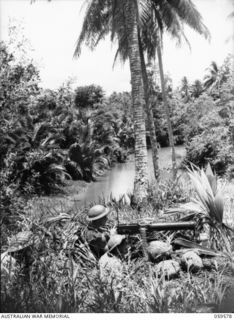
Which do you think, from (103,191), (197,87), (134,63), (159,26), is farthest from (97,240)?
(159,26)

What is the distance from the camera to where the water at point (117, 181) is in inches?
216

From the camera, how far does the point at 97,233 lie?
136 inches

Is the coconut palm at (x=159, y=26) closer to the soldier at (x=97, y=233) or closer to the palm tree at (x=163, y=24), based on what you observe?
the palm tree at (x=163, y=24)

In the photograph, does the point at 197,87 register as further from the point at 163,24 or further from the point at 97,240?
the point at 97,240

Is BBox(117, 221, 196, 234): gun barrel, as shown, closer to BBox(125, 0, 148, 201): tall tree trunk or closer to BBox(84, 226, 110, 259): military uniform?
BBox(84, 226, 110, 259): military uniform

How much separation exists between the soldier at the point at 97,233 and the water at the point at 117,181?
150cm

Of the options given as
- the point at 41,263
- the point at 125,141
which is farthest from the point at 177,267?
the point at 125,141

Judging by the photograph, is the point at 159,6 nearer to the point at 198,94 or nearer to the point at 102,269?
the point at 198,94

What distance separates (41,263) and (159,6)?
7620 millimetres

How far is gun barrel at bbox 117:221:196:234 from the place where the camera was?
351 cm

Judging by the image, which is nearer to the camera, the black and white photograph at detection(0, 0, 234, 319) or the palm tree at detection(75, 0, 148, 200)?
the black and white photograph at detection(0, 0, 234, 319)

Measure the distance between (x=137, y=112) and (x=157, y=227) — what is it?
3.02 metres

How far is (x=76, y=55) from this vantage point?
452cm

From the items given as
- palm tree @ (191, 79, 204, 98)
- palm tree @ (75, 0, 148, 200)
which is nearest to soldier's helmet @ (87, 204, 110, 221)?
palm tree @ (75, 0, 148, 200)
